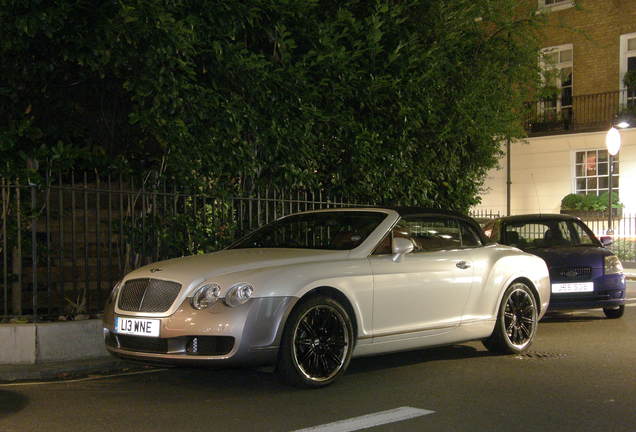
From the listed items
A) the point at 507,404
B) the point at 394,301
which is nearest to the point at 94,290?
the point at 394,301

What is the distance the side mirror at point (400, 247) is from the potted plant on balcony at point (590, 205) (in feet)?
69.5

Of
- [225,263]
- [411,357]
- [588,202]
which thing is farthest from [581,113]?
[225,263]

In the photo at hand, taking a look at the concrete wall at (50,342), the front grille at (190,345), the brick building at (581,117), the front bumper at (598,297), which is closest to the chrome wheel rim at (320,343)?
the front grille at (190,345)

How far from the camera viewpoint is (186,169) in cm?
997

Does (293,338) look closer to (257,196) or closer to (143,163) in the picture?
(257,196)

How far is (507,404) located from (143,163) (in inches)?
274

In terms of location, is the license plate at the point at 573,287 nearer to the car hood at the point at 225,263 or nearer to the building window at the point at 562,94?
the car hood at the point at 225,263

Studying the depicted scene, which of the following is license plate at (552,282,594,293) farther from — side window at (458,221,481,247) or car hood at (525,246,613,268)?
side window at (458,221,481,247)

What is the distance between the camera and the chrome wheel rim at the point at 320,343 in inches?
256

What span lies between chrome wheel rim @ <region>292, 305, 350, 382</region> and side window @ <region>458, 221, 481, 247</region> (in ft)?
7.39

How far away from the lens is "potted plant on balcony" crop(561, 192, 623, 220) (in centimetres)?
2697

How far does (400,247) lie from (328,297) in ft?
3.09

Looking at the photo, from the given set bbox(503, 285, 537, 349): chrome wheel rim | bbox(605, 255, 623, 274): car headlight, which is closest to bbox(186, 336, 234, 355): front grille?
bbox(503, 285, 537, 349): chrome wheel rim

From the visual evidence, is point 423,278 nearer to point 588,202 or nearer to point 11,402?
point 11,402
